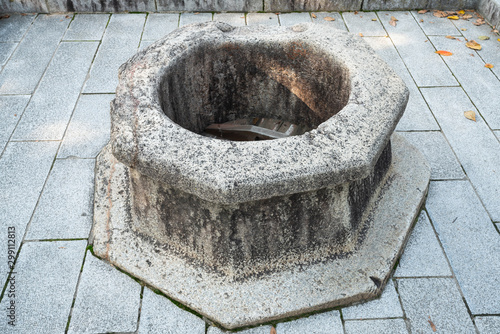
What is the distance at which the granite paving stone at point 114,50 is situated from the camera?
3891mm

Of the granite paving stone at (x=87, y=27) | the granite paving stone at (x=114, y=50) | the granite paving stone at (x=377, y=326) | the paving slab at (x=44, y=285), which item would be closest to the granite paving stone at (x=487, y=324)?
the granite paving stone at (x=377, y=326)

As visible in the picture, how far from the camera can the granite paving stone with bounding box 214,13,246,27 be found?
4.81 meters

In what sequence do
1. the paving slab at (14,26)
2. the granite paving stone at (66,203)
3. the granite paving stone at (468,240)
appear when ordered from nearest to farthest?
1. the granite paving stone at (468,240)
2. the granite paving stone at (66,203)
3. the paving slab at (14,26)

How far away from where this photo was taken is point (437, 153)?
322cm

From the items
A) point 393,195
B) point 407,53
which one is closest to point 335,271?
point 393,195

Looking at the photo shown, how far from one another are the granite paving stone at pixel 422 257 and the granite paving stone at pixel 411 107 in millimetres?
1096

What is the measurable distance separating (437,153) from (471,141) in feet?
1.12

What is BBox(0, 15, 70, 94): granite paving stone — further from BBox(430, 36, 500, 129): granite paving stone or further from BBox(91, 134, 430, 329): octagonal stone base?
BBox(430, 36, 500, 129): granite paving stone

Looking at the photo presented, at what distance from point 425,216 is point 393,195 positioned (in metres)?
0.26

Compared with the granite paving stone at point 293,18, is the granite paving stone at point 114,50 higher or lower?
lower

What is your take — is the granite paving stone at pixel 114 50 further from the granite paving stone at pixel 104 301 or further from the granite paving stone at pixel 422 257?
the granite paving stone at pixel 422 257

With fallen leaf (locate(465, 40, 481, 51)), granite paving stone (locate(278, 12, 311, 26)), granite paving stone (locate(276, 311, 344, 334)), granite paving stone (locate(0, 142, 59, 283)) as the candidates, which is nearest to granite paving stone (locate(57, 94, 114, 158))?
granite paving stone (locate(0, 142, 59, 283))

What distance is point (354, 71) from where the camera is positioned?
245cm

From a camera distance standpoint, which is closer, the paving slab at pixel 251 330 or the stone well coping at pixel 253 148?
the stone well coping at pixel 253 148
